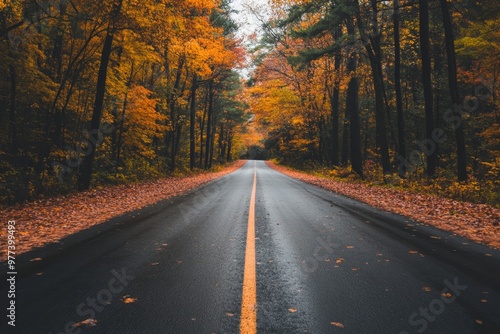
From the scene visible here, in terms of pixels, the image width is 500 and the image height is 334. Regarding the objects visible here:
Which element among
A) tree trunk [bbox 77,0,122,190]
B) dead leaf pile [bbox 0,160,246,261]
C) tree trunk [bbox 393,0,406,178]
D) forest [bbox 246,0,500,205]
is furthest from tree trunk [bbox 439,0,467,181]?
tree trunk [bbox 77,0,122,190]

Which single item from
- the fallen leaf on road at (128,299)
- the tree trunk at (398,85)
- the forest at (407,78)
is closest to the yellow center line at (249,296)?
the fallen leaf on road at (128,299)

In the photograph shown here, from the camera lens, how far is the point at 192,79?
27781 millimetres

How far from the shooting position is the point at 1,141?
13.0 meters

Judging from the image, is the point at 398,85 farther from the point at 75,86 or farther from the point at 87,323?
the point at 87,323

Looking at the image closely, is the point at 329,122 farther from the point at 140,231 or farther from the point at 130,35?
the point at 140,231

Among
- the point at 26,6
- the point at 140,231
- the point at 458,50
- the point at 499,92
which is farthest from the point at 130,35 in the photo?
the point at 499,92

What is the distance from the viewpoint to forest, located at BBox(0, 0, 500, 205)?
12.0 metres

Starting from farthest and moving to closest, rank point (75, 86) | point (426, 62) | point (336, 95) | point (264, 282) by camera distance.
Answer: point (336, 95) < point (75, 86) < point (426, 62) < point (264, 282)

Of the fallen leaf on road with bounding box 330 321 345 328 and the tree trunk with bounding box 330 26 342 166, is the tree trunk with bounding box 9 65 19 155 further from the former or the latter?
the tree trunk with bounding box 330 26 342 166

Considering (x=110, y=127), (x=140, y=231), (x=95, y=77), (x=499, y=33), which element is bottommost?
(x=140, y=231)

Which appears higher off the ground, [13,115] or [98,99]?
[98,99]

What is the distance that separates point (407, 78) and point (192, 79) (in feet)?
60.3

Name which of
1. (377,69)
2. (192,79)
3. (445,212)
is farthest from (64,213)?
(192,79)

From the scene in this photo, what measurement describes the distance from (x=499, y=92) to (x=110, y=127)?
22.7 m
